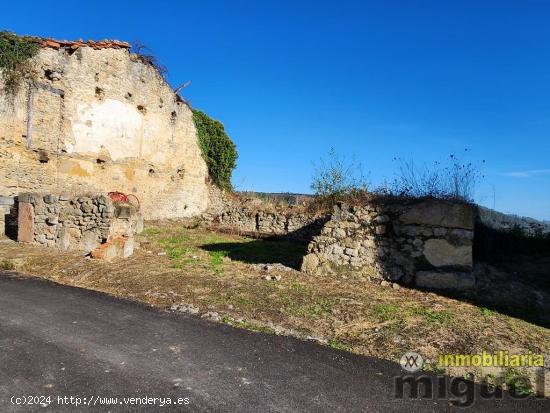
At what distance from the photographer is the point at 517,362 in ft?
13.8

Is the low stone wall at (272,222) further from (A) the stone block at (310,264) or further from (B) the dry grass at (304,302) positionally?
(A) the stone block at (310,264)

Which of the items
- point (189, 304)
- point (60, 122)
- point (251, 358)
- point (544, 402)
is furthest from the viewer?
point (60, 122)

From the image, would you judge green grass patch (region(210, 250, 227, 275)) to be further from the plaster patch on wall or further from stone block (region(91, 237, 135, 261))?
the plaster patch on wall

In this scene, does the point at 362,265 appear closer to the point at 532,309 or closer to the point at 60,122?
the point at 532,309

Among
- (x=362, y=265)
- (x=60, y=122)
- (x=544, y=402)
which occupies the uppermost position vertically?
Result: (x=60, y=122)

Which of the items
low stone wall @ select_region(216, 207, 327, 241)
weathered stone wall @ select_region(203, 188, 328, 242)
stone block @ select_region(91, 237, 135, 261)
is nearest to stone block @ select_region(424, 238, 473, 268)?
stone block @ select_region(91, 237, 135, 261)

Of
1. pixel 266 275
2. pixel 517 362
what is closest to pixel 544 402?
pixel 517 362

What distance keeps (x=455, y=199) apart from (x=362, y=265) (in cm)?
220

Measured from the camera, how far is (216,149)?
70.9 ft

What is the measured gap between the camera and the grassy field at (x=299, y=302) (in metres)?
4.70

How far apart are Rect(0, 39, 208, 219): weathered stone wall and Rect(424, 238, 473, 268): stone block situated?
12866 mm

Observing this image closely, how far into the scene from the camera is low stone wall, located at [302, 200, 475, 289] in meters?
7.23

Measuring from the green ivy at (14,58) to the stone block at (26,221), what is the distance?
18.1ft

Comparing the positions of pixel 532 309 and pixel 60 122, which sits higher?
pixel 60 122
